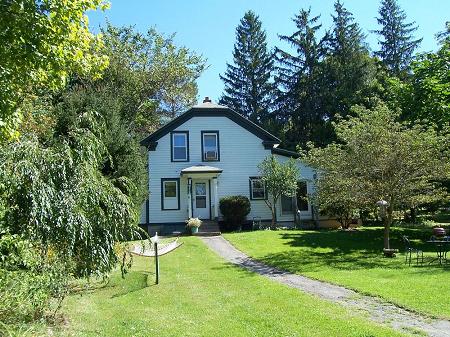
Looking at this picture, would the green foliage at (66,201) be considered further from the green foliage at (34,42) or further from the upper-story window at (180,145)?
the upper-story window at (180,145)

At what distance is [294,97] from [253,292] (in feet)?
126

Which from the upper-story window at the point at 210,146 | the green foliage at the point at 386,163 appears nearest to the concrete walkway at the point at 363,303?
the green foliage at the point at 386,163

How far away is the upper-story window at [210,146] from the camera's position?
86.1 feet

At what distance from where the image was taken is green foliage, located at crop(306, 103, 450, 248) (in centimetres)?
1619

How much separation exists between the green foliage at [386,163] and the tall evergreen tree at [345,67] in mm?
21870

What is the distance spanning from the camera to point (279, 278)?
39.3 feet

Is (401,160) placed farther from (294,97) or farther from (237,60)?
(237,60)

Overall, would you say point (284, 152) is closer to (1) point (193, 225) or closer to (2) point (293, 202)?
(2) point (293, 202)

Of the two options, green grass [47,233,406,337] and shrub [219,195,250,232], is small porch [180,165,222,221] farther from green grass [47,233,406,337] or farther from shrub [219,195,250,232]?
green grass [47,233,406,337]

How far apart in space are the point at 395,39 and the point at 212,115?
27444mm

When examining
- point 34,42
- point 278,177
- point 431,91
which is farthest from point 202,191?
point 34,42

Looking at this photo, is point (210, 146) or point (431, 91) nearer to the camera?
point (431, 91)

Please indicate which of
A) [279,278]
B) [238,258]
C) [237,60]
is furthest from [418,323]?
[237,60]

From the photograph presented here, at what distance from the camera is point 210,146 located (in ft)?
86.5
